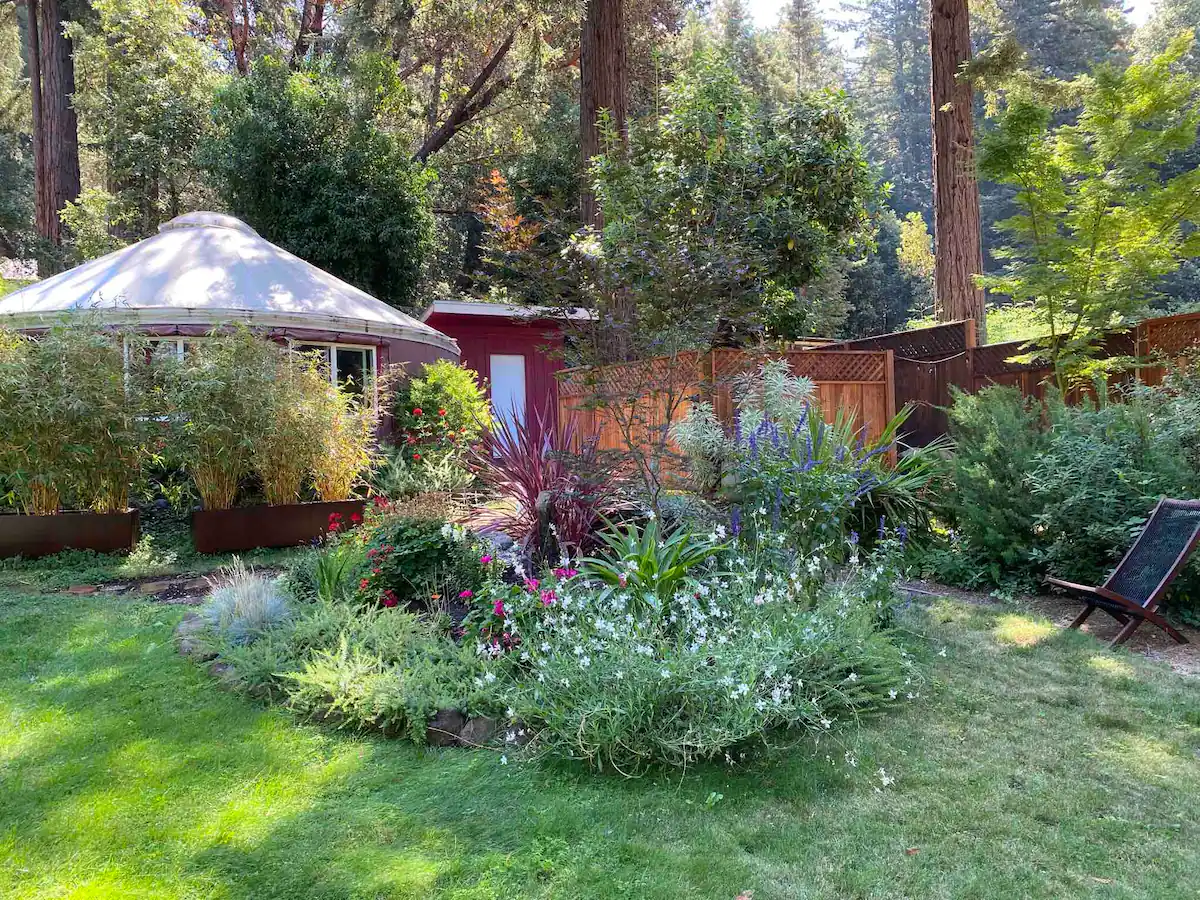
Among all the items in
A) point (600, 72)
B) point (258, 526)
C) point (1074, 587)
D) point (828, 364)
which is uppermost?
point (600, 72)

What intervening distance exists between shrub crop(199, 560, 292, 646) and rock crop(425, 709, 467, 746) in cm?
116

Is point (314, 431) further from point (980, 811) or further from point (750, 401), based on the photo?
point (980, 811)

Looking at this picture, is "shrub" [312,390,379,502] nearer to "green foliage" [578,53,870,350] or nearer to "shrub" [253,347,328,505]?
"shrub" [253,347,328,505]

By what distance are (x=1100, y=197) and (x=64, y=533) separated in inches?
344

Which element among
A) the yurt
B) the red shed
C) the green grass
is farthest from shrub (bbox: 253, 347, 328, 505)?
the red shed

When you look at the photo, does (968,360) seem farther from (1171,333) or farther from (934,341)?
(1171,333)

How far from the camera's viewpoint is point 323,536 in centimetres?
650

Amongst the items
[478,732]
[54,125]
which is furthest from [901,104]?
[478,732]

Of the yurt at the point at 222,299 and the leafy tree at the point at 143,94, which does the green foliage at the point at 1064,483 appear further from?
the leafy tree at the point at 143,94

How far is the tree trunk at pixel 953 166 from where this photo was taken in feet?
30.5

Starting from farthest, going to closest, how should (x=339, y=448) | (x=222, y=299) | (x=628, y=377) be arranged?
(x=222, y=299) → (x=339, y=448) → (x=628, y=377)

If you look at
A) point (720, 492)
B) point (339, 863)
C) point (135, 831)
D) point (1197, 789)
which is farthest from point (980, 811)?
point (720, 492)

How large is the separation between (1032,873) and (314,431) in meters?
5.79

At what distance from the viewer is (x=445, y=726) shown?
2.83 metres
